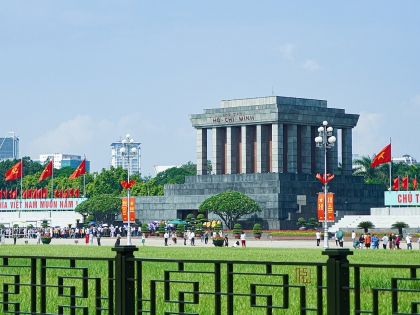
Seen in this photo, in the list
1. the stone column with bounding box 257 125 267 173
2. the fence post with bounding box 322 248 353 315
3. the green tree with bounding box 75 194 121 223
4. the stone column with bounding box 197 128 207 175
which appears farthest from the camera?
the stone column with bounding box 197 128 207 175

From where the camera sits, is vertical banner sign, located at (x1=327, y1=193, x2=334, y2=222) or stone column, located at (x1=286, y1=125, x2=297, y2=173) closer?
vertical banner sign, located at (x1=327, y1=193, x2=334, y2=222)

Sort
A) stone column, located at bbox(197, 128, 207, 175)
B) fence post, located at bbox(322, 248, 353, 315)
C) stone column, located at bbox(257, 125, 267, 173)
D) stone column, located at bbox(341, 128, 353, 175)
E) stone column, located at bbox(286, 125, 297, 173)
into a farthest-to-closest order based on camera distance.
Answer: stone column, located at bbox(197, 128, 207, 175) → stone column, located at bbox(341, 128, 353, 175) → stone column, located at bbox(257, 125, 267, 173) → stone column, located at bbox(286, 125, 297, 173) → fence post, located at bbox(322, 248, 353, 315)

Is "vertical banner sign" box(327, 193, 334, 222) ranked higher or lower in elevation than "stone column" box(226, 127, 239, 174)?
lower

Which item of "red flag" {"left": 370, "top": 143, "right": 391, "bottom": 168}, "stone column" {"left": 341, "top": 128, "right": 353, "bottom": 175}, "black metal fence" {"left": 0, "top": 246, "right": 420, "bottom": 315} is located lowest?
"black metal fence" {"left": 0, "top": 246, "right": 420, "bottom": 315}

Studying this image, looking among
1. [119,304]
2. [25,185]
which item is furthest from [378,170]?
[119,304]

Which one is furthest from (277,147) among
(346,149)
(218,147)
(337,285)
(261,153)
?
(337,285)

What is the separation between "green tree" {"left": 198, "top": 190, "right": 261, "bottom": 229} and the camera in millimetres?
84375

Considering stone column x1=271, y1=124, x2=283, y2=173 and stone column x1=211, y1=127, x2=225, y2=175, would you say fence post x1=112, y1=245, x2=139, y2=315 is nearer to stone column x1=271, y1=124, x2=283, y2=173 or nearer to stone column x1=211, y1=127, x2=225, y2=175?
stone column x1=271, y1=124, x2=283, y2=173

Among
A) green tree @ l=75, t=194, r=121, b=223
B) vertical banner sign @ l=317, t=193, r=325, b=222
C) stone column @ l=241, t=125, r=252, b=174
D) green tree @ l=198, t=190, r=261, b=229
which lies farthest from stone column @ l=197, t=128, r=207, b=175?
vertical banner sign @ l=317, t=193, r=325, b=222

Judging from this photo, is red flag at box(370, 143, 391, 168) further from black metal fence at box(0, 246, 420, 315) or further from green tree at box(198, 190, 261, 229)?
black metal fence at box(0, 246, 420, 315)

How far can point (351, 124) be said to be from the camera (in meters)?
97.6

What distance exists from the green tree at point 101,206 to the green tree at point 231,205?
41.8ft

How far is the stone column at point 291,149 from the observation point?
92.3 metres

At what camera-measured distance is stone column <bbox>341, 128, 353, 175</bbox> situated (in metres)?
98.4
